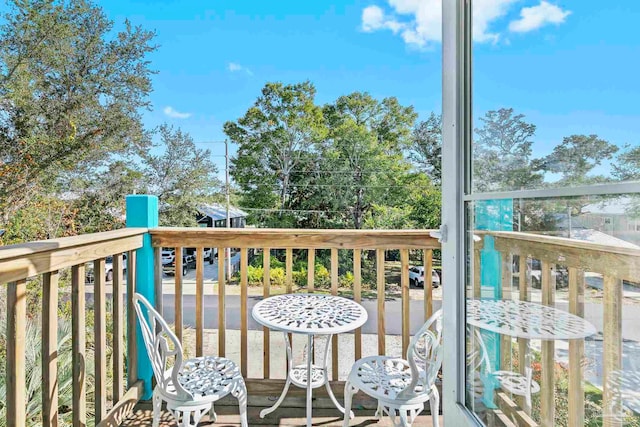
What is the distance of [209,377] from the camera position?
1451 mm

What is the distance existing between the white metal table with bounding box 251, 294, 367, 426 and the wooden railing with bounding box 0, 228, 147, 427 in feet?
2.24

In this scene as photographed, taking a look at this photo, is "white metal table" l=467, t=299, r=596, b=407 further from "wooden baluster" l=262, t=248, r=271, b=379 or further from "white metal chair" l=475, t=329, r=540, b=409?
"wooden baluster" l=262, t=248, r=271, b=379

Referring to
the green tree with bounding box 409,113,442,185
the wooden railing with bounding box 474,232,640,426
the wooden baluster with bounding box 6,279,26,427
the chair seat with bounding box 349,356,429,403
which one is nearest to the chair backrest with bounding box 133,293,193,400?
the wooden baluster with bounding box 6,279,26,427

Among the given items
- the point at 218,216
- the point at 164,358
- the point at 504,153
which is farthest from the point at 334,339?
the point at 218,216

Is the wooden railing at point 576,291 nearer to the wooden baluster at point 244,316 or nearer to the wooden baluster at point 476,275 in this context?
the wooden baluster at point 476,275

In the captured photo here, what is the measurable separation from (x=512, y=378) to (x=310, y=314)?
94 cm

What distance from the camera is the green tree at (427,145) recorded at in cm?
979

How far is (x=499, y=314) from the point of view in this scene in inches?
31.7

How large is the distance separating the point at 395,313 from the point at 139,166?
695cm

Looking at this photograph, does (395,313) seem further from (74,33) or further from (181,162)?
(74,33)

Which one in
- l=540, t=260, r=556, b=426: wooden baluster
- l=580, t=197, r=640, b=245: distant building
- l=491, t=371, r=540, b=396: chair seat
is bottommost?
l=491, t=371, r=540, b=396: chair seat

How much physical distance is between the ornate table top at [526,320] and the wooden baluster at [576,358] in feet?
0.05

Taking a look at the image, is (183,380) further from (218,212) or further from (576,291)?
(218,212)

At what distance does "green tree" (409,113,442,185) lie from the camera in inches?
385
